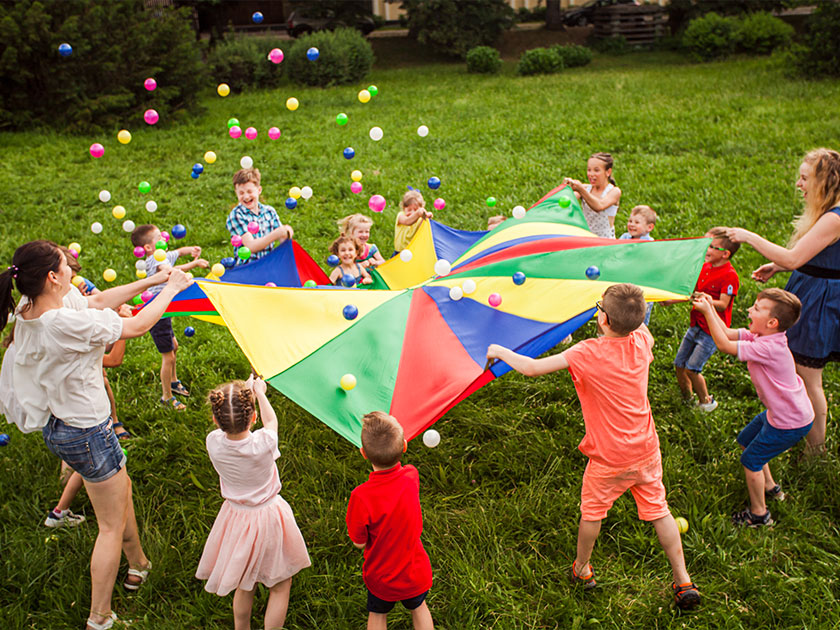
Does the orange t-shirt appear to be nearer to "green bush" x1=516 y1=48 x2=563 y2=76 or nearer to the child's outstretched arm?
the child's outstretched arm

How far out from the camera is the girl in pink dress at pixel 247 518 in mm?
2955

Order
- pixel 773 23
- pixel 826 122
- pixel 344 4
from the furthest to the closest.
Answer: pixel 344 4 → pixel 773 23 → pixel 826 122

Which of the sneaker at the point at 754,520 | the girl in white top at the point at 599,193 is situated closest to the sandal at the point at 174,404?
the girl in white top at the point at 599,193

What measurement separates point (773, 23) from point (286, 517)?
20.6 metres

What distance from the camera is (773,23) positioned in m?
18.5

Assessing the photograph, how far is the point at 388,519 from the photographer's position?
2807mm

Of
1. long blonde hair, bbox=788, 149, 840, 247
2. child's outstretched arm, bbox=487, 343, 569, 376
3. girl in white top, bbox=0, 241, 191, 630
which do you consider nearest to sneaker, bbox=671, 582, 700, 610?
child's outstretched arm, bbox=487, 343, 569, 376

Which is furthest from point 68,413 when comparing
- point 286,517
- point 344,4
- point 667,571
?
point 344,4

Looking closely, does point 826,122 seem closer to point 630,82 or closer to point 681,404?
point 630,82

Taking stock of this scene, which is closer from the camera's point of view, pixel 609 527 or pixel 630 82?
pixel 609 527

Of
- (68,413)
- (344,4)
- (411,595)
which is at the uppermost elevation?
(344,4)

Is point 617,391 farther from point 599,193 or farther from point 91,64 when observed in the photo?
point 91,64

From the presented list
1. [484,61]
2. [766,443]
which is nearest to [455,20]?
[484,61]

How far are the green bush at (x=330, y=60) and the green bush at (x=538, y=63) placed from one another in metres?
4.29
